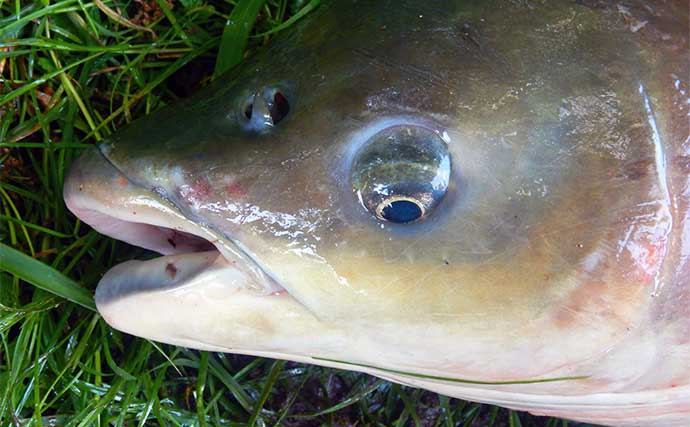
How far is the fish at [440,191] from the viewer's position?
149cm

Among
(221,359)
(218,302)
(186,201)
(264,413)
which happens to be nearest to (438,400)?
(264,413)

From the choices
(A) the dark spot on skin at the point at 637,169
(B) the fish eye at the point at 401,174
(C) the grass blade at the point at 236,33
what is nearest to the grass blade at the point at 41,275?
(C) the grass blade at the point at 236,33

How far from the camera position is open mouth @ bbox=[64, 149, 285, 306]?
5.00 feet

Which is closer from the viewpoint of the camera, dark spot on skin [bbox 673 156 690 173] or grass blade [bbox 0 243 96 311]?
dark spot on skin [bbox 673 156 690 173]

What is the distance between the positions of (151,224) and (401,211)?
0.57 meters

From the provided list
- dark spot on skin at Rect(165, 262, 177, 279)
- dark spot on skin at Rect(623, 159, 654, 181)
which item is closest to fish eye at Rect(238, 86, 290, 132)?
dark spot on skin at Rect(165, 262, 177, 279)

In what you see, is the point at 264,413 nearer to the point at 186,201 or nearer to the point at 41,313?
the point at 41,313

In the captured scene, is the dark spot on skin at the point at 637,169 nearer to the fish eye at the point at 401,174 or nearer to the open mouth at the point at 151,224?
the fish eye at the point at 401,174

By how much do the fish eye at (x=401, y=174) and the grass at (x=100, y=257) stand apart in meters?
0.97

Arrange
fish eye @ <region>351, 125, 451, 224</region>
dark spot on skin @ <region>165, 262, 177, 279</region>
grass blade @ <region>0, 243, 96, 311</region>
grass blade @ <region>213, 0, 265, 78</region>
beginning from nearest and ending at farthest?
1. fish eye @ <region>351, 125, 451, 224</region>
2. dark spot on skin @ <region>165, 262, 177, 279</region>
3. grass blade @ <region>0, 243, 96, 311</region>
4. grass blade @ <region>213, 0, 265, 78</region>

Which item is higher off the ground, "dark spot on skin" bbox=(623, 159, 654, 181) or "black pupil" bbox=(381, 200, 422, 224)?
"dark spot on skin" bbox=(623, 159, 654, 181)

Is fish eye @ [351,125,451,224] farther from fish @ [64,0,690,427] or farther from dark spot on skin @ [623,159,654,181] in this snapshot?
dark spot on skin @ [623,159,654,181]

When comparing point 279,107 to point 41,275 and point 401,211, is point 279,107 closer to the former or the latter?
point 401,211

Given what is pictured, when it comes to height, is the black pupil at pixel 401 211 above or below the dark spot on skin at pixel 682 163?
below
